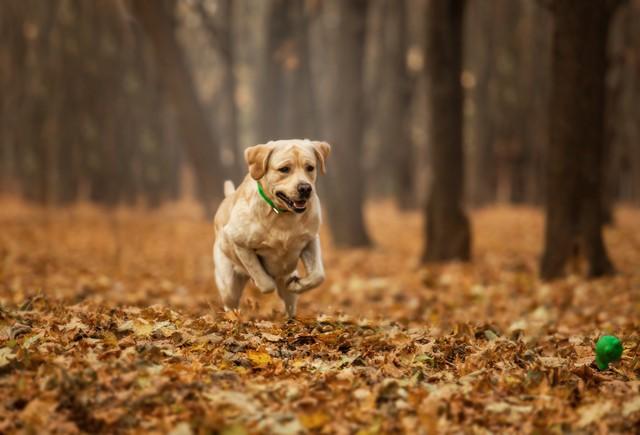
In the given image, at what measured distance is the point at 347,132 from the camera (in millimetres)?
15555

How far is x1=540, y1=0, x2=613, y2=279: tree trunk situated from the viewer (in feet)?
33.2

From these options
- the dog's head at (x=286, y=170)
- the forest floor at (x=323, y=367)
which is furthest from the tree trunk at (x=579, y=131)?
the dog's head at (x=286, y=170)

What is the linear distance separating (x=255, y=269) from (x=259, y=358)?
36.0 inches

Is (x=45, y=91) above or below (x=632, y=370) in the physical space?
above

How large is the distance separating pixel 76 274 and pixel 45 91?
16.0 metres

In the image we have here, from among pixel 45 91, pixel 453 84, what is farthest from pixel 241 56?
pixel 453 84

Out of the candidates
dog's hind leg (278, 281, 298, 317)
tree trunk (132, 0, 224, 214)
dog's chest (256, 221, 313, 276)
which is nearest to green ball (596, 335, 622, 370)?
dog's chest (256, 221, 313, 276)

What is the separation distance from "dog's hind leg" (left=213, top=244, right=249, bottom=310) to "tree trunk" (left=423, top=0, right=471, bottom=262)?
672 cm

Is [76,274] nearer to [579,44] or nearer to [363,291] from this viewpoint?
[363,291]

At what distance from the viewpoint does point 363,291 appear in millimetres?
10383

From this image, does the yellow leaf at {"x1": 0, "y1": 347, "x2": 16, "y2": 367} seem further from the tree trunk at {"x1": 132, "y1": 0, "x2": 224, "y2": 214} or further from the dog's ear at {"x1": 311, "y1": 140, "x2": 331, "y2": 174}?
the tree trunk at {"x1": 132, "y1": 0, "x2": 224, "y2": 214}

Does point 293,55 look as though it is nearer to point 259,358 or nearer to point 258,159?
point 258,159

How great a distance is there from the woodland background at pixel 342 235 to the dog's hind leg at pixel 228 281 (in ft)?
0.70

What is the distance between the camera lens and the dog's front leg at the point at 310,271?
5.57 metres
